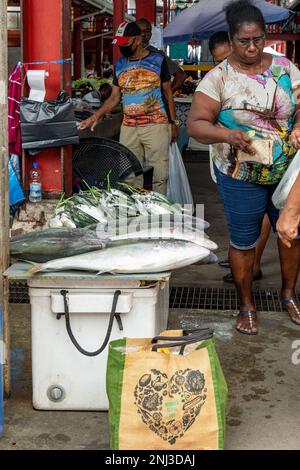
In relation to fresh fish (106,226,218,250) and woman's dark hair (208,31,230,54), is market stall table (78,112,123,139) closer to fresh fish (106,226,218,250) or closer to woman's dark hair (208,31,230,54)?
woman's dark hair (208,31,230,54)

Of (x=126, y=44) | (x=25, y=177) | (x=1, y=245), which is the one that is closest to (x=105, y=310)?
(x=1, y=245)

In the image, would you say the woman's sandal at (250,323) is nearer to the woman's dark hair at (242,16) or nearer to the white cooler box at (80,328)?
the white cooler box at (80,328)

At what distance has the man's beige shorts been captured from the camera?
7.18m

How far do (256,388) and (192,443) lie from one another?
1.02 m

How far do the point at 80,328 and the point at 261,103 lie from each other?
5.91 ft

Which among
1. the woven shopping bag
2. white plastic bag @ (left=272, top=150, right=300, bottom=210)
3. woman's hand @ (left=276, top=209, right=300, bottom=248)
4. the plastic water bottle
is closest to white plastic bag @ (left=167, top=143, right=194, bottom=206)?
the plastic water bottle

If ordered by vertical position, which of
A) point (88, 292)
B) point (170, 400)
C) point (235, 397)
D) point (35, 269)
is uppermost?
point (35, 269)

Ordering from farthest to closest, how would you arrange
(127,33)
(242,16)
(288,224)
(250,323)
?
(127,33)
(250,323)
(242,16)
(288,224)

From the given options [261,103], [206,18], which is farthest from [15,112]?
[206,18]

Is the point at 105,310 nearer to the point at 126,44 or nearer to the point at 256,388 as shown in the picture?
the point at 256,388

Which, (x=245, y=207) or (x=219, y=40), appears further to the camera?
(x=219, y=40)

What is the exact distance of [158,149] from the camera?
7.24 m

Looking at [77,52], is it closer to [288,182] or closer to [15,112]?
[15,112]
